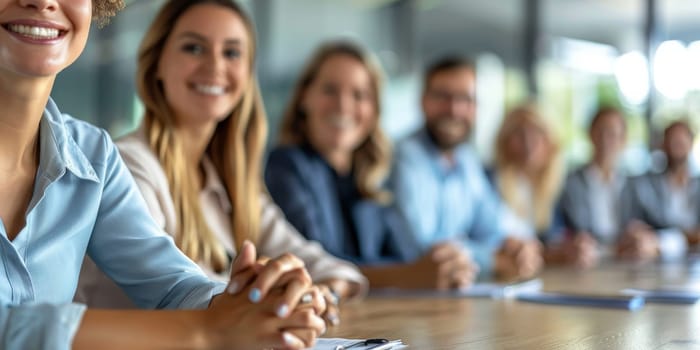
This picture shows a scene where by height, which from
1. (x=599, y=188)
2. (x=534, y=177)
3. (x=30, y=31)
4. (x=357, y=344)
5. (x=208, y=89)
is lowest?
(x=599, y=188)

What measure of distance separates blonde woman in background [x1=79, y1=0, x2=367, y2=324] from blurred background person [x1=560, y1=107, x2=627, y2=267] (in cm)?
256

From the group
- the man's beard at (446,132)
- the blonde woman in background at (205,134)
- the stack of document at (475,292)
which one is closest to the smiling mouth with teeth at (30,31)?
the blonde woman in background at (205,134)

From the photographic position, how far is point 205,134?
2041mm

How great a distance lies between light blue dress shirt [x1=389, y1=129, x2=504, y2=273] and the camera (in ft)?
11.1

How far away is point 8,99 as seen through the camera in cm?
115

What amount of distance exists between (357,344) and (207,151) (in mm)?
965

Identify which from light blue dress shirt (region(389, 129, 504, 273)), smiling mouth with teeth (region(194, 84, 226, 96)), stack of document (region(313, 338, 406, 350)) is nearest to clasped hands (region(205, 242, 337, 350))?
stack of document (region(313, 338, 406, 350))

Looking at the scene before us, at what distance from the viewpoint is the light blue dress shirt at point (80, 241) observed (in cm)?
113

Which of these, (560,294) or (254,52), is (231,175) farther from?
(560,294)

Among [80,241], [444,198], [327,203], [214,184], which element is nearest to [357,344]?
[80,241]

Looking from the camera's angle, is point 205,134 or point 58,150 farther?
point 205,134

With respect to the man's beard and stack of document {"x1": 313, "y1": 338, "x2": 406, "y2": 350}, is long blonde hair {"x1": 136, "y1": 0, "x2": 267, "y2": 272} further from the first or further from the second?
the man's beard

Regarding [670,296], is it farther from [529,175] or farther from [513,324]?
[529,175]

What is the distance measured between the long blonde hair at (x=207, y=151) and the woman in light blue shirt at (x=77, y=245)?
0.45 m
